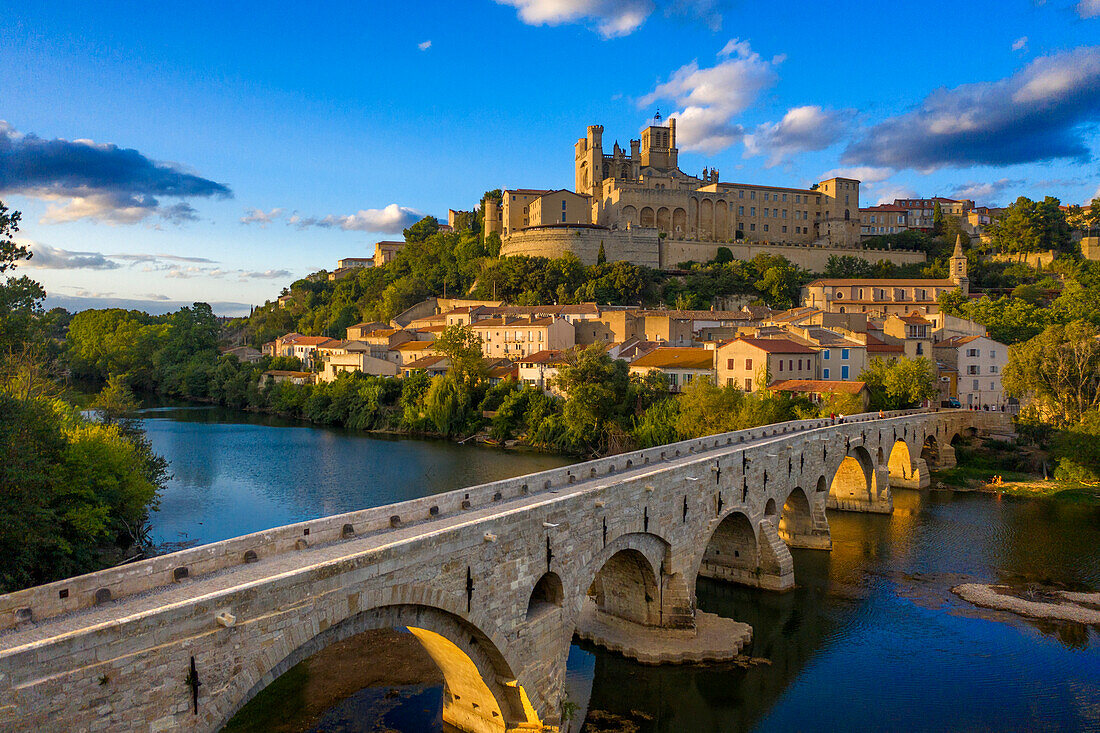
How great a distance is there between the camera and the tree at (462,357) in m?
49.6

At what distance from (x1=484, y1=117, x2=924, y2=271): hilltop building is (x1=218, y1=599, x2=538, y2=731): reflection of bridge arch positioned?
5955 centimetres

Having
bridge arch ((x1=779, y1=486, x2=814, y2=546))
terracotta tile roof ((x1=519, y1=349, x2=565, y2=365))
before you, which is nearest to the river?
bridge arch ((x1=779, y1=486, x2=814, y2=546))

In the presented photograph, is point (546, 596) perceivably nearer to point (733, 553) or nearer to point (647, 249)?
point (733, 553)

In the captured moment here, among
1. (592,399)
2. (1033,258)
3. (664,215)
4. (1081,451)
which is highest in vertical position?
(664,215)

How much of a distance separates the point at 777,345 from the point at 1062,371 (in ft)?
44.8

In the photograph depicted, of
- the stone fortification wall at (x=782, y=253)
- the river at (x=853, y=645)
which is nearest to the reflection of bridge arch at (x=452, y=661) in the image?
the river at (x=853, y=645)

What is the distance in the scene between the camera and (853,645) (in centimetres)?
1706

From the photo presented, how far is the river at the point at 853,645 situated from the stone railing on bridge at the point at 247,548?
158 inches

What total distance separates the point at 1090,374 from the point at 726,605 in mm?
27394

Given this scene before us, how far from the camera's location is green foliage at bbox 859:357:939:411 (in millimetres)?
36812

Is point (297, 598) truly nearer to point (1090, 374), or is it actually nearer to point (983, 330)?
point (1090, 374)

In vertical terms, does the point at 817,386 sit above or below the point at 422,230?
below

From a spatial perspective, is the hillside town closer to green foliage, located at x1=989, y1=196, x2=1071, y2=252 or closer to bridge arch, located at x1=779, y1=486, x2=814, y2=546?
green foliage, located at x1=989, y1=196, x2=1071, y2=252

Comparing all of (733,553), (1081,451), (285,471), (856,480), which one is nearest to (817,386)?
(856,480)
